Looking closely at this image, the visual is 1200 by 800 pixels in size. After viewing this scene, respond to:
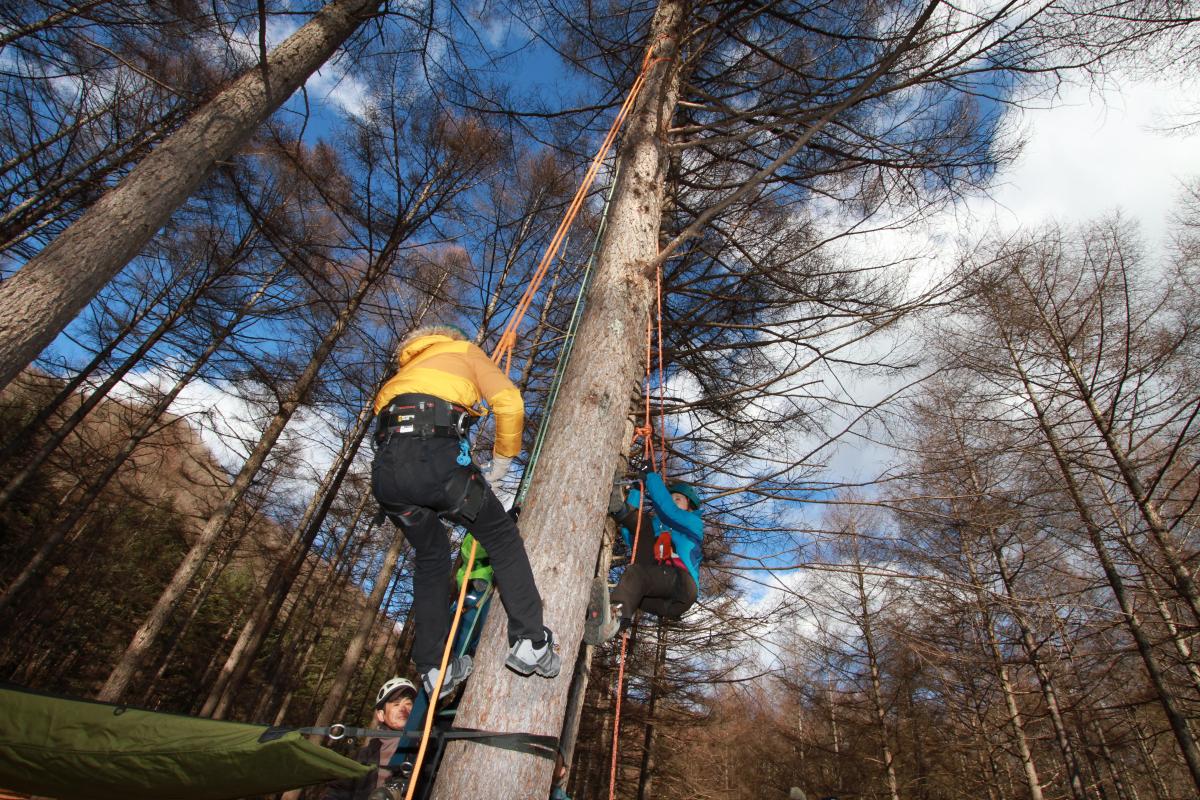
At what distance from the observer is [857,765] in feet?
46.4

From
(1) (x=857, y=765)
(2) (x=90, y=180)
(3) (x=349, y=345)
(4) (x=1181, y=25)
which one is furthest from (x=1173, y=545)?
(2) (x=90, y=180)

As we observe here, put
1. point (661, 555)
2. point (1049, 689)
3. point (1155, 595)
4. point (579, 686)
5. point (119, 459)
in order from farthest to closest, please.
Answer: point (119, 459)
point (1049, 689)
point (1155, 595)
point (579, 686)
point (661, 555)

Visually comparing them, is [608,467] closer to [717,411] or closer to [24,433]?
[717,411]

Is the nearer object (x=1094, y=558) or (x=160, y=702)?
(x=1094, y=558)

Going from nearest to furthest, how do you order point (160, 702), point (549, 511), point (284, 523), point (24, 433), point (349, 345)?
point (549, 511)
point (24, 433)
point (349, 345)
point (284, 523)
point (160, 702)

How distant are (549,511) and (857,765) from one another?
1671 centimetres

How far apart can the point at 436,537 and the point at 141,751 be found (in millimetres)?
1544

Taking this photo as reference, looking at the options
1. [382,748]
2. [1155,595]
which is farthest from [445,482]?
[1155,595]

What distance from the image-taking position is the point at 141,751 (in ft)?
7.64

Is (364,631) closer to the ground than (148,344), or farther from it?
closer to the ground

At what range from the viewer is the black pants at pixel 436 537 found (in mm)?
2014

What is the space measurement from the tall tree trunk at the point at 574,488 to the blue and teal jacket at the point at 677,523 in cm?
97

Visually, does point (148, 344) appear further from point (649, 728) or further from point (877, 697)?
point (877, 697)

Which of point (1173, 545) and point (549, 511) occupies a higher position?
point (1173, 545)
